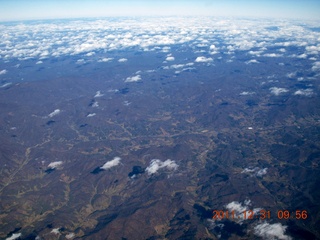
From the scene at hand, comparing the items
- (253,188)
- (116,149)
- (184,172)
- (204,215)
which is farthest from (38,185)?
(253,188)

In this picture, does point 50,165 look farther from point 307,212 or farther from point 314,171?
point 314,171

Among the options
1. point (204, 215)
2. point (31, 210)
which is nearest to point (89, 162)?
point (31, 210)

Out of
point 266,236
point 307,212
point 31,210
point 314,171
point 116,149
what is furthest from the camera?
point 116,149

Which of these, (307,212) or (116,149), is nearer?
(307,212)

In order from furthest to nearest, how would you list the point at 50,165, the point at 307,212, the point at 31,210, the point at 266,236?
the point at 50,165 → the point at 31,210 → the point at 307,212 → the point at 266,236

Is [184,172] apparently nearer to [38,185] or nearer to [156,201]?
[156,201]

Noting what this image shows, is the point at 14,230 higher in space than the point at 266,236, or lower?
lower
